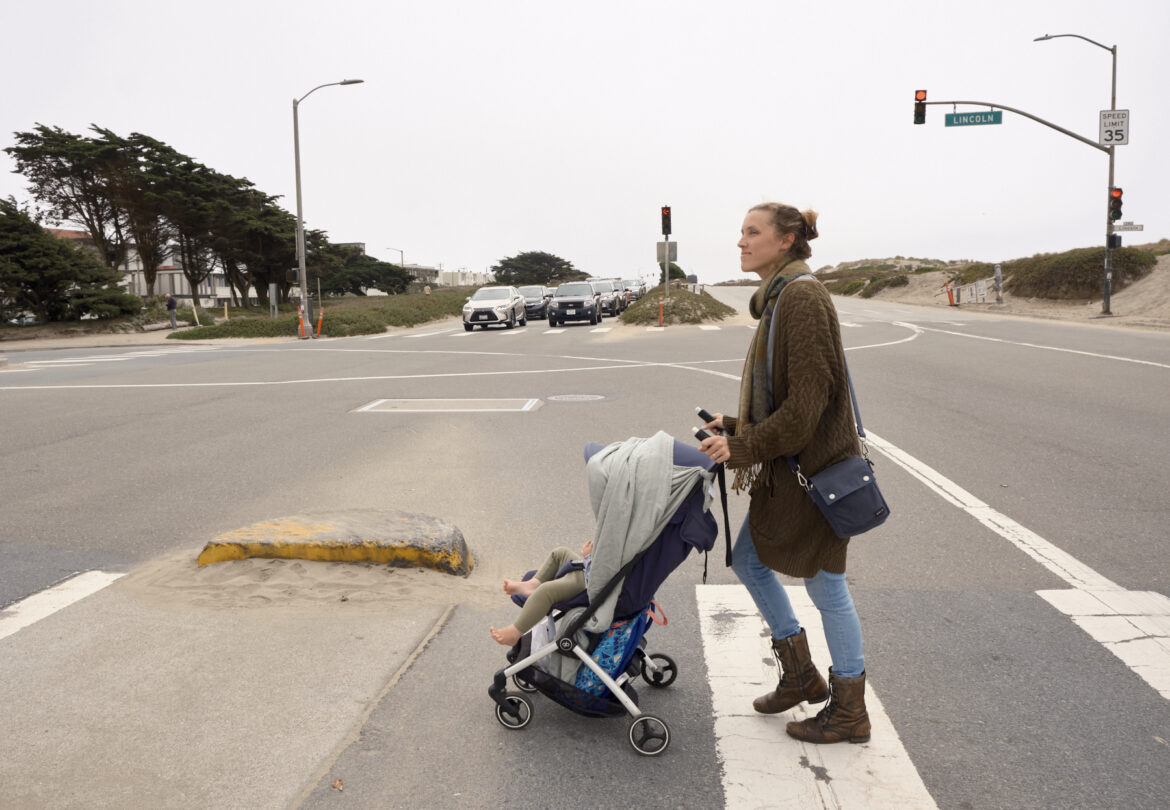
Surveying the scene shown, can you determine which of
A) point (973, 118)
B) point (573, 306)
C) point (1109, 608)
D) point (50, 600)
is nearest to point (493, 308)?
point (573, 306)

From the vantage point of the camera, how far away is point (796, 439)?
9.80 ft

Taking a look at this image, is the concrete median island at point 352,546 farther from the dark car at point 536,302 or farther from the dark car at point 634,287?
the dark car at point 634,287

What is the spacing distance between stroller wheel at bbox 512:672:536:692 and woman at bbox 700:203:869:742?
96 cm

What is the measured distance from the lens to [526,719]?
3.39 metres

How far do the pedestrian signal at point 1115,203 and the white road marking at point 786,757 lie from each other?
104ft

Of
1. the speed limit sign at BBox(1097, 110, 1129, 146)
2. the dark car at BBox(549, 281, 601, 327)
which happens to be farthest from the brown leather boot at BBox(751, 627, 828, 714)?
the dark car at BBox(549, 281, 601, 327)

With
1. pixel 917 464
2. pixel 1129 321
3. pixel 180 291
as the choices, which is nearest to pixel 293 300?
pixel 180 291

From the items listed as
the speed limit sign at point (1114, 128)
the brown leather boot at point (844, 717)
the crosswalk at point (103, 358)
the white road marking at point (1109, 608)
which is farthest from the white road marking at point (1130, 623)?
the speed limit sign at point (1114, 128)

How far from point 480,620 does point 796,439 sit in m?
2.12

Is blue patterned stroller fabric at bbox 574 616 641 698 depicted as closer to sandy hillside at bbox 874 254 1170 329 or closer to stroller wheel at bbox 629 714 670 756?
stroller wheel at bbox 629 714 670 756

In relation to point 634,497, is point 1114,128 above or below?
above

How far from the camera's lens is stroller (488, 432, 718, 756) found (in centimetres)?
315

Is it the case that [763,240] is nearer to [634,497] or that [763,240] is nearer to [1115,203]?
[634,497]

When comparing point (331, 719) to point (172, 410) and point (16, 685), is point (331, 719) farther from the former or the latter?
point (172, 410)
